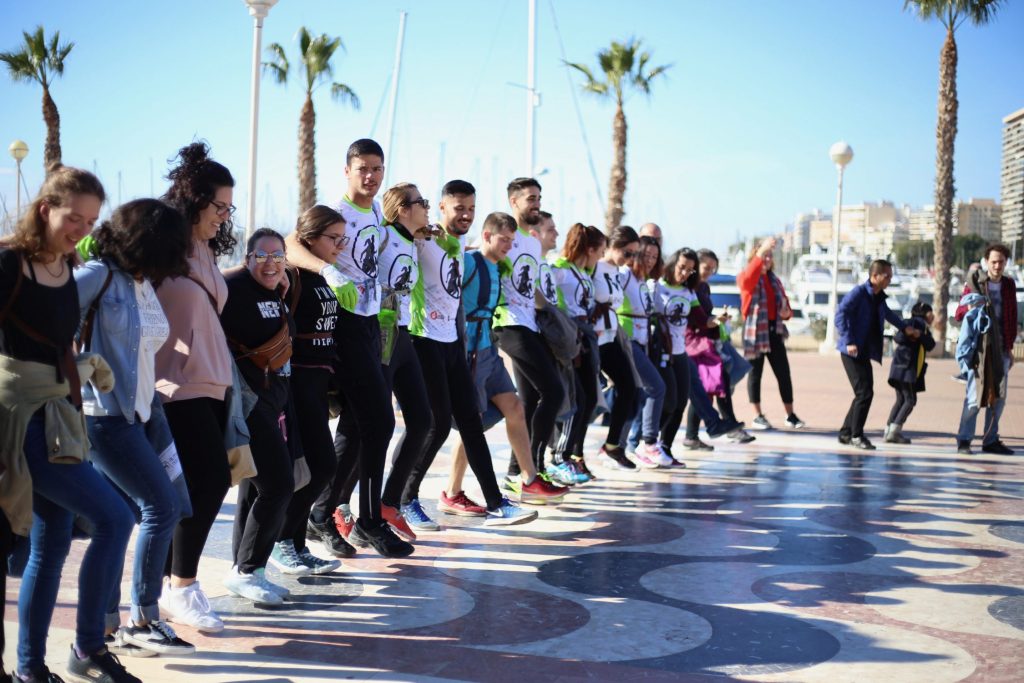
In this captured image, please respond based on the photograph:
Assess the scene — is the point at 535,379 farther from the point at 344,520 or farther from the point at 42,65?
the point at 42,65

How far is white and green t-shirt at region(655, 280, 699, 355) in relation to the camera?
32.4 ft

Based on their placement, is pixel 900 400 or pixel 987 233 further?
pixel 987 233

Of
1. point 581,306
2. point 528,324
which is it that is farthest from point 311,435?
point 581,306

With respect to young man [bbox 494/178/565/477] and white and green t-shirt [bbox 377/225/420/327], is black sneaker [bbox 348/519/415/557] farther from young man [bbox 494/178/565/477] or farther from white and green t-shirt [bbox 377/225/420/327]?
young man [bbox 494/178/565/477]

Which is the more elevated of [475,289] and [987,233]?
[987,233]

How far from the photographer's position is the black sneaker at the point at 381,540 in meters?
6.09

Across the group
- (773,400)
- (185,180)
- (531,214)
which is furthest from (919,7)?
(185,180)

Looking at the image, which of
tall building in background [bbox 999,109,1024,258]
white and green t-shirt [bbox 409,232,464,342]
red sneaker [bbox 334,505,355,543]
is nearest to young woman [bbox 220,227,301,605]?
red sneaker [bbox 334,505,355,543]

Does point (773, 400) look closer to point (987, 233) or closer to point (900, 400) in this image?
point (900, 400)

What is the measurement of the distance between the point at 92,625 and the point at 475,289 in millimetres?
3666

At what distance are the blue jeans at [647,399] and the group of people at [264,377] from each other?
322 mm

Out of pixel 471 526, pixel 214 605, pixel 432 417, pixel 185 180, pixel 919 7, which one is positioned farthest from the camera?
pixel 919 7

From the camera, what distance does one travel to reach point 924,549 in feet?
22.0

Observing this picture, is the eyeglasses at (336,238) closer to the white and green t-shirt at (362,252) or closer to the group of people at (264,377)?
the group of people at (264,377)
